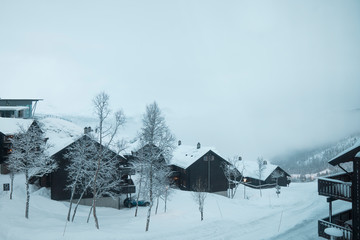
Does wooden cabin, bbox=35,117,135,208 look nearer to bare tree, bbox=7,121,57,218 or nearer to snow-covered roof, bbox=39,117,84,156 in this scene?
bare tree, bbox=7,121,57,218

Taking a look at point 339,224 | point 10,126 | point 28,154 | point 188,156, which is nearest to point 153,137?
point 28,154

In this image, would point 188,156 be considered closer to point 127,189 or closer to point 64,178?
point 127,189

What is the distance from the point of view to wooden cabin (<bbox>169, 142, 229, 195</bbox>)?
4501 centimetres

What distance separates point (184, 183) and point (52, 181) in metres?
24.3

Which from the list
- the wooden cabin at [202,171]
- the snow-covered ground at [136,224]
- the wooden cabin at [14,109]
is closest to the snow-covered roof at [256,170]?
the wooden cabin at [202,171]

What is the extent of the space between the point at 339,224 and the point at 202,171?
1117 inches

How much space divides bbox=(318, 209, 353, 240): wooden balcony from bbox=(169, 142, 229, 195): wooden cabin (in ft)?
88.1

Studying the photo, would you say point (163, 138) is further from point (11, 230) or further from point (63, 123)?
point (63, 123)

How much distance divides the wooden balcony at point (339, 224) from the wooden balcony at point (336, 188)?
1.95m

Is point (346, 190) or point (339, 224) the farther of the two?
point (339, 224)

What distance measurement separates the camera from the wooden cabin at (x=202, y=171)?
1772 inches

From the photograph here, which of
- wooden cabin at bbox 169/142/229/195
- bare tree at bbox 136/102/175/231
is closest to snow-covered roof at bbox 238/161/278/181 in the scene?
wooden cabin at bbox 169/142/229/195

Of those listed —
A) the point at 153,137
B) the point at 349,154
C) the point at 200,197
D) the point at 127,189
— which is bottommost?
the point at 200,197

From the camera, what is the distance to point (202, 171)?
150ft
